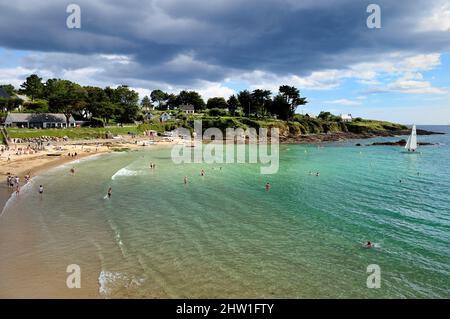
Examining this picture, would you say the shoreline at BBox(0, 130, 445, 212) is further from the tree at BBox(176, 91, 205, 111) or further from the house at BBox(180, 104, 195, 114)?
the tree at BBox(176, 91, 205, 111)

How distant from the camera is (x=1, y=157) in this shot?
220ft

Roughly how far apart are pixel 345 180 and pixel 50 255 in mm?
45227

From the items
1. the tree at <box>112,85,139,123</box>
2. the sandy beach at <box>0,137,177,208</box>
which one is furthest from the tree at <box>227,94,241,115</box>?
the sandy beach at <box>0,137,177,208</box>

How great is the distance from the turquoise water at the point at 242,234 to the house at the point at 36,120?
68.0 m

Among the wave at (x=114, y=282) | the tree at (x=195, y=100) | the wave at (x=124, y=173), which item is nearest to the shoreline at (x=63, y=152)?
the wave at (x=124, y=173)

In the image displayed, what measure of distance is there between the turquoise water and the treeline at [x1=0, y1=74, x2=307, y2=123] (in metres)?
73.1

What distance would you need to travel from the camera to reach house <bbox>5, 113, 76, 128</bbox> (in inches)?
4262

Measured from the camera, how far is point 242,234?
29750 mm

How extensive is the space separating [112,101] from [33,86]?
35100 millimetres

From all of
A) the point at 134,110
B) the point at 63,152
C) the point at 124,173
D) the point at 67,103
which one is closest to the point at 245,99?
the point at 134,110

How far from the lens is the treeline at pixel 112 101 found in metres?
120

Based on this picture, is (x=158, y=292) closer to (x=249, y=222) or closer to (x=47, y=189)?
(x=249, y=222)

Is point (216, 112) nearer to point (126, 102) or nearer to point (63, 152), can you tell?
point (126, 102)
